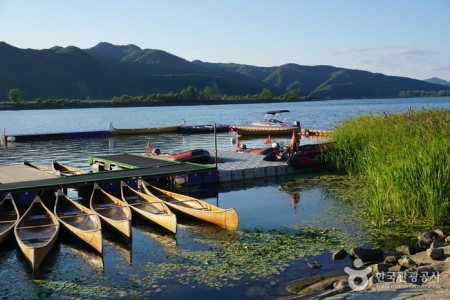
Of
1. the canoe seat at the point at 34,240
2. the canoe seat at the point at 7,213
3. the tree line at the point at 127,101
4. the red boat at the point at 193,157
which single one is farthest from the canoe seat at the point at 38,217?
the tree line at the point at 127,101

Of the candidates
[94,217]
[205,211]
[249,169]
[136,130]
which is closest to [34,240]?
[94,217]

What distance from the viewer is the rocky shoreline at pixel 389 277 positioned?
32.3 feet

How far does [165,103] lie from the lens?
179250mm

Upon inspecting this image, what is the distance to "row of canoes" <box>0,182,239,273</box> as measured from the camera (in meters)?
14.7

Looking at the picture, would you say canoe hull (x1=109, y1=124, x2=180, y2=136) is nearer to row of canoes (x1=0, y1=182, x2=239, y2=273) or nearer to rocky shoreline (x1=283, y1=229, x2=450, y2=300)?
row of canoes (x1=0, y1=182, x2=239, y2=273)

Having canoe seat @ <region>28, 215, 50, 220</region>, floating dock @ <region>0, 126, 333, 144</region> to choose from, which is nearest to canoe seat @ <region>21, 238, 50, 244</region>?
canoe seat @ <region>28, 215, 50, 220</region>

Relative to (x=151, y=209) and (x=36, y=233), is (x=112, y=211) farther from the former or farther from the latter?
(x=36, y=233)

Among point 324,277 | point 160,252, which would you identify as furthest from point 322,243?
point 160,252

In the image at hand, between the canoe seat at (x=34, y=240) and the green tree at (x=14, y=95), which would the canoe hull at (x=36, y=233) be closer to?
the canoe seat at (x=34, y=240)

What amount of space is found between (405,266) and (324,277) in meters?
1.96

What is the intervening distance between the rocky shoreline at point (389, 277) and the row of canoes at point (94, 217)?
16.9 feet

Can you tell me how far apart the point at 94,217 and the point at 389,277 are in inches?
412

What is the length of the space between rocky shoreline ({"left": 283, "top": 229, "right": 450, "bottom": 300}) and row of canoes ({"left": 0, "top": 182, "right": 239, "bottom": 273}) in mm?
5140

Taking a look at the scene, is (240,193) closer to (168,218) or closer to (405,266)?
(168,218)
